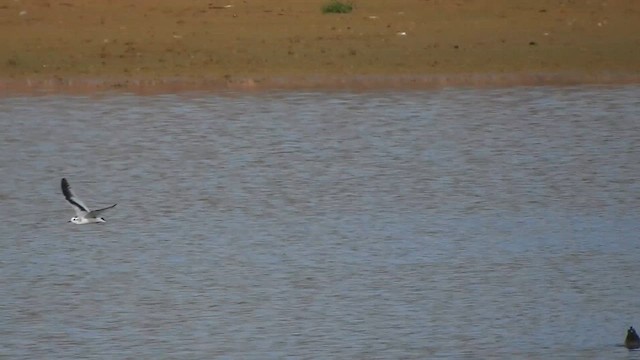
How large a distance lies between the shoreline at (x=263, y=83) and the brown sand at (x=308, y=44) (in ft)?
0.05

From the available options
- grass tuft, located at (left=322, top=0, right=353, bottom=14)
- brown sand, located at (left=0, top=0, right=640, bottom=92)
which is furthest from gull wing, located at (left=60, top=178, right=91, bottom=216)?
grass tuft, located at (left=322, top=0, right=353, bottom=14)

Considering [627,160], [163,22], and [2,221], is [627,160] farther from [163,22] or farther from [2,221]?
[163,22]

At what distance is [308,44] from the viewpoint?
Answer: 56.2 ft

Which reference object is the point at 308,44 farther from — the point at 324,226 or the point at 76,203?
the point at 76,203

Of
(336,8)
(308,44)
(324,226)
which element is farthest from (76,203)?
(336,8)

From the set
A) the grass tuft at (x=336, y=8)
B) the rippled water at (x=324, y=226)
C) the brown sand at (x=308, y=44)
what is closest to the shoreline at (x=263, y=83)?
the brown sand at (x=308, y=44)

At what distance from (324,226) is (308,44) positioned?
631 centimetres

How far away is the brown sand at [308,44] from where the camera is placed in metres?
16.5

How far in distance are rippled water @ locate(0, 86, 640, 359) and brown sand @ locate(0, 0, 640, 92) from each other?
0.44 metres

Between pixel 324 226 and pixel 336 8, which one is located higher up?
pixel 336 8

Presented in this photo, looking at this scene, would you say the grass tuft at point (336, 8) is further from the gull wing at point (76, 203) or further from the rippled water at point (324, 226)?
the gull wing at point (76, 203)

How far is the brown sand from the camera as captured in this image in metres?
16.5

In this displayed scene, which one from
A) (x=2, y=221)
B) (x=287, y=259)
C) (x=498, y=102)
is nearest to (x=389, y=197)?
(x=287, y=259)

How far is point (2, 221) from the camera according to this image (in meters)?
11.4
